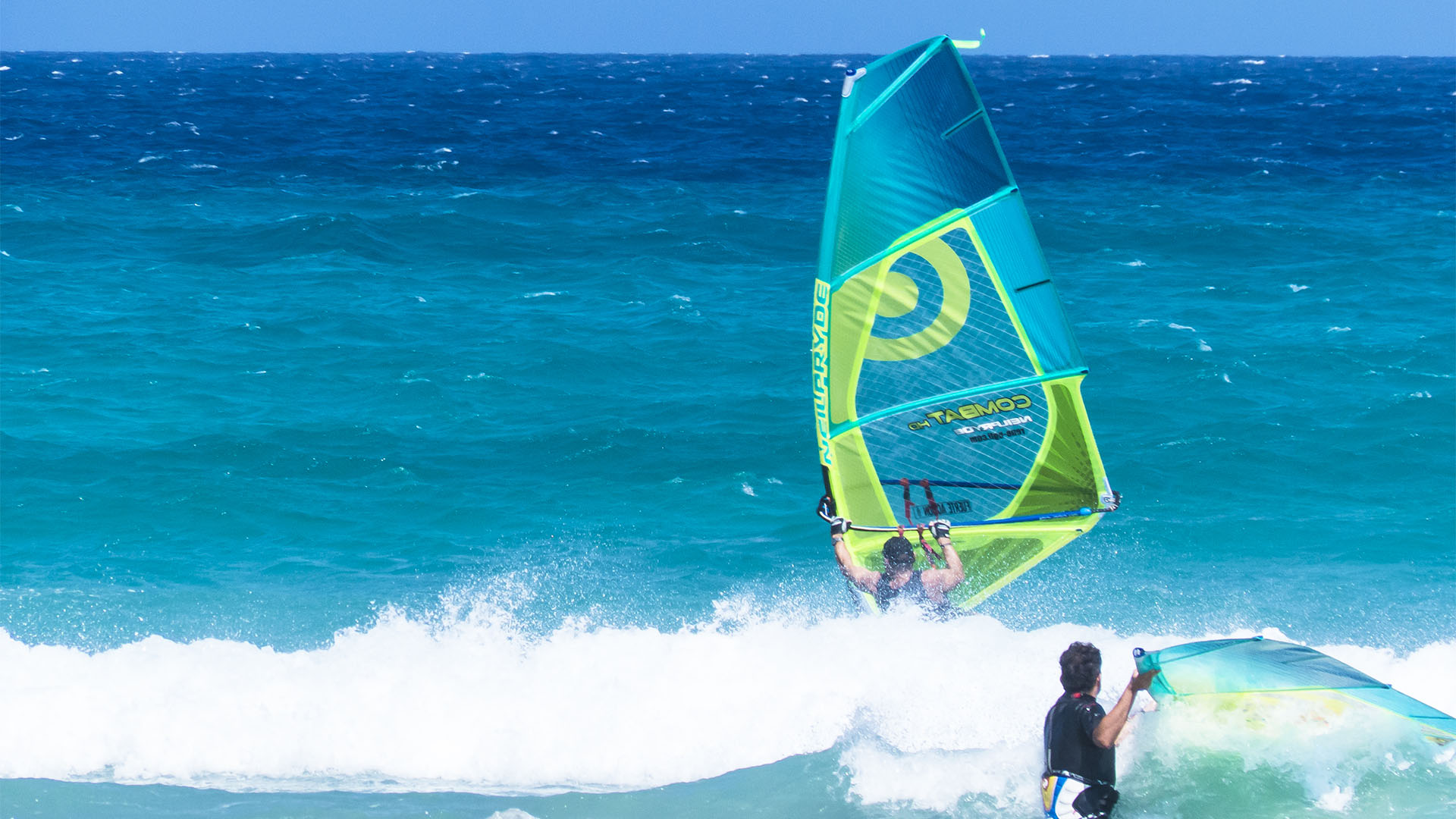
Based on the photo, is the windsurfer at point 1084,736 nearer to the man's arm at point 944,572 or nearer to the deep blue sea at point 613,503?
the deep blue sea at point 613,503

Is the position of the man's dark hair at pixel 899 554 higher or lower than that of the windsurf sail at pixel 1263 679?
higher

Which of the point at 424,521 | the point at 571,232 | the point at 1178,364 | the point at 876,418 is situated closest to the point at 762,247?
the point at 571,232

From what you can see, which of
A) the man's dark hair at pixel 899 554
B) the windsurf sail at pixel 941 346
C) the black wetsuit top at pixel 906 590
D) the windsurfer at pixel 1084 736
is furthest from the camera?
the black wetsuit top at pixel 906 590

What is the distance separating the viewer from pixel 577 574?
1122 cm

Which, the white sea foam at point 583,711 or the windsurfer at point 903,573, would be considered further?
the windsurfer at point 903,573

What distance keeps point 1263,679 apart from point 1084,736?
1.14 m

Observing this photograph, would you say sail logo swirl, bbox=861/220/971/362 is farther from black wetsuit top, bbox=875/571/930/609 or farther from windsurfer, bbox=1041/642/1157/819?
windsurfer, bbox=1041/642/1157/819

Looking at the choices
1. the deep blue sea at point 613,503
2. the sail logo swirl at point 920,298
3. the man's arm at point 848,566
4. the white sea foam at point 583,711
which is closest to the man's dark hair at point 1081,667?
the deep blue sea at point 613,503

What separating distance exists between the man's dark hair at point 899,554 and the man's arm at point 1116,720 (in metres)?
2.14

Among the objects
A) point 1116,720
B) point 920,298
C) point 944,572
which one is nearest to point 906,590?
point 944,572

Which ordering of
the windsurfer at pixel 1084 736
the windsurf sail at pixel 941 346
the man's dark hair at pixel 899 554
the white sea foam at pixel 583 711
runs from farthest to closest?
the man's dark hair at pixel 899 554
the white sea foam at pixel 583 711
the windsurf sail at pixel 941 346
the windsurfer at pixel 1084 736

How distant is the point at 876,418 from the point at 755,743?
2122 mm

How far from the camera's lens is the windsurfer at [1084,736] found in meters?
5.65

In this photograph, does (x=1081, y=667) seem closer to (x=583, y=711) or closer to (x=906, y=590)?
(x=906, y=590)
